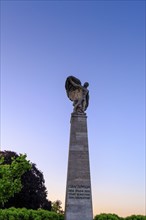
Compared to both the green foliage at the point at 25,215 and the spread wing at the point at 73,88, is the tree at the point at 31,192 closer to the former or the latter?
the green foliage at the point at 25,215

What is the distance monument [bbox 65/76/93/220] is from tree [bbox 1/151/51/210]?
84.1ft

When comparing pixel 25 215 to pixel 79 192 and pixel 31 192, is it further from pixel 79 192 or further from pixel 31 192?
pixel 31 192

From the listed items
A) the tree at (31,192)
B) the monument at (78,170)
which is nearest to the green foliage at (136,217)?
the monument at (78,170)

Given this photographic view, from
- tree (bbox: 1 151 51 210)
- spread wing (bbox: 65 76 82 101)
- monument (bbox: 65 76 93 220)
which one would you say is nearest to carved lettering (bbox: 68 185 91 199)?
monument (bbox: 65 76 93 220)

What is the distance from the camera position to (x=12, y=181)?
93.1 feet

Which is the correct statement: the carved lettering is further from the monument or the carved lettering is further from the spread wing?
the spread wing

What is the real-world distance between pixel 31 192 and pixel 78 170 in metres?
28.5

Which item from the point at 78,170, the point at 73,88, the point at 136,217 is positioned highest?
the point at 73,88

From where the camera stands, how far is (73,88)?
29.0m

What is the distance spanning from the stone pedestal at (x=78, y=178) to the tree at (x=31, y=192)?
25.7 meters

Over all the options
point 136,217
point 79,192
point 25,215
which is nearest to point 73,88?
point 79,192

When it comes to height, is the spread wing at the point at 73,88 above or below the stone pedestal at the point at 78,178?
above

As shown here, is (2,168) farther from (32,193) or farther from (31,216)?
(32,193)

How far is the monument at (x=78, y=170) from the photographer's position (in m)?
24.9
